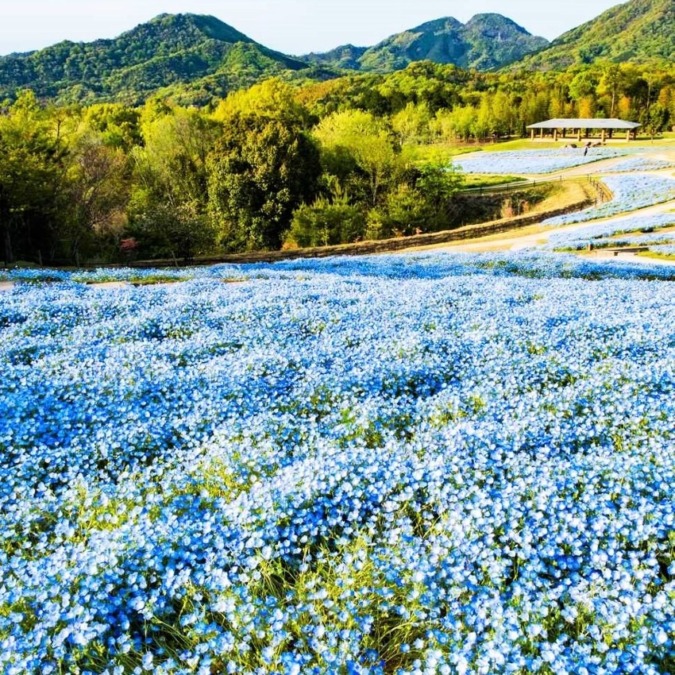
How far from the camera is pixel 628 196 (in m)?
54.4

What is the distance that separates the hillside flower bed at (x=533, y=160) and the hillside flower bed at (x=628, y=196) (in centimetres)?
1616

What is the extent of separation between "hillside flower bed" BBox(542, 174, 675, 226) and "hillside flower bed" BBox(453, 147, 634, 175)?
1616 cm

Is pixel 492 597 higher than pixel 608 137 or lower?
lower

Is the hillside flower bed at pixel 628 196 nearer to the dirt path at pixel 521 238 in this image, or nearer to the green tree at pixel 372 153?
the dirt path at pixel 521 238

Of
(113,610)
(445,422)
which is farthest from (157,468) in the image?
(445,422)

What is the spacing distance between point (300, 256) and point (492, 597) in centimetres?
3595

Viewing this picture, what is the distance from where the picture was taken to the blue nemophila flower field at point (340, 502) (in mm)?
4164

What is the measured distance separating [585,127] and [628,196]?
6323 centimetres

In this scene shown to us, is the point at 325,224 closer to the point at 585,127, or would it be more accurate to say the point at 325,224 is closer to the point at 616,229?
the point at 616,229

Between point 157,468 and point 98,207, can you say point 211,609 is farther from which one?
point 98,207

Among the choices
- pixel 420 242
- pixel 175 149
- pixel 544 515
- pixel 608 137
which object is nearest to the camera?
pixel 544 515

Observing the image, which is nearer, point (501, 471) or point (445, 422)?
point (501, 471)

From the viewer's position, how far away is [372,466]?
236 inches

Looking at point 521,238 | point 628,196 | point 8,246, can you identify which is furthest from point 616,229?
point 8,246
